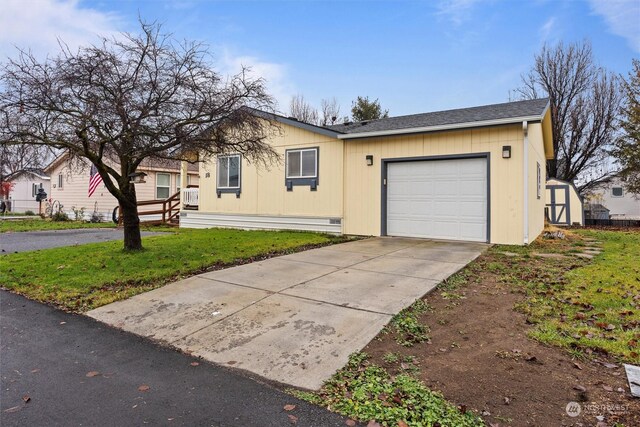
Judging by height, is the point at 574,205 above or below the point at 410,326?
above

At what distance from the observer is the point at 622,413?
7.69ft

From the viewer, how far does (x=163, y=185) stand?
20.9 metres

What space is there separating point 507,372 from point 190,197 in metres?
14.2

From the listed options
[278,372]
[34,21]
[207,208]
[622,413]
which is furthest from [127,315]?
[207,208]

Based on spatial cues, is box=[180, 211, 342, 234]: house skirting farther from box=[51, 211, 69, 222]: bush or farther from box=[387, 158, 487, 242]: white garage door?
box=[51, 211, 69, 222]: bush

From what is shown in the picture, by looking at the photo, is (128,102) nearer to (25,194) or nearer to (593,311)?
(593,311)

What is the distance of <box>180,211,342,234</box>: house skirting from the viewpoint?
11.7m

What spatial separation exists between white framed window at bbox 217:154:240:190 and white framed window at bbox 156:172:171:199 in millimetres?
8423

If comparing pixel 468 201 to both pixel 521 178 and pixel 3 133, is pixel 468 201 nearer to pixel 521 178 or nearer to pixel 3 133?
pixel 521 178

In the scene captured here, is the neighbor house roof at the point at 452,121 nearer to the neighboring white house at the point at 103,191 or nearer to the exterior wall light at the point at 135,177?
the exterior wall light at the point at 135,177

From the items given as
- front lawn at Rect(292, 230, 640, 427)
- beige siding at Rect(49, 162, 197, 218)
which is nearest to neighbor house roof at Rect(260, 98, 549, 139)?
front lawn at Rect(292, 230, 640, 427)

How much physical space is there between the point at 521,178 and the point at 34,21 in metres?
11.9

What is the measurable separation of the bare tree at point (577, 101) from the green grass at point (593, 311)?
20.1 metres

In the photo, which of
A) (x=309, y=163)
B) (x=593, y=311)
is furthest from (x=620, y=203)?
(x=593, y=311)
